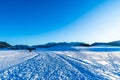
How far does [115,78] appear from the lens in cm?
905

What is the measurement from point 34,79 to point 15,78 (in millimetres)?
1090

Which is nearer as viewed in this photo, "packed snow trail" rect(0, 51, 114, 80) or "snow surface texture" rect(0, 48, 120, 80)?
"packed snow trail" rect(0, 51, 114, 80)

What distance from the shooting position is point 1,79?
29.3 ft

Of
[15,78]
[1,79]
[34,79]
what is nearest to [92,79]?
[34,79]

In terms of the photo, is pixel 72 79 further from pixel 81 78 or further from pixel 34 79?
pixel 34 79

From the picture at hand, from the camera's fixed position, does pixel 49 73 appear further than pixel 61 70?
No

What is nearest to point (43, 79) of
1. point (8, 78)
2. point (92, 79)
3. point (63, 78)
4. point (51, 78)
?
point (51, 78)

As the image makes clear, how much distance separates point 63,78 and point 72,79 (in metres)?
0.58

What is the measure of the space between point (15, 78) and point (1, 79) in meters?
0.75

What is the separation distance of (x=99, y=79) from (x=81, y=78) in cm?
→ 96

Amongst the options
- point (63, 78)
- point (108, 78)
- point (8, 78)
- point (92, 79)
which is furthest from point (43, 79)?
point (108, 78)

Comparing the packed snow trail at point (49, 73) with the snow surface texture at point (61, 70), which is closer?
the packed snow trail at point (49, 73)

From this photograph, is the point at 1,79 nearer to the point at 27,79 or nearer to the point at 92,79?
the point at 27,79

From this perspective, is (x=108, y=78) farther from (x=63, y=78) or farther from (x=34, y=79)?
(x=34, y=79)
